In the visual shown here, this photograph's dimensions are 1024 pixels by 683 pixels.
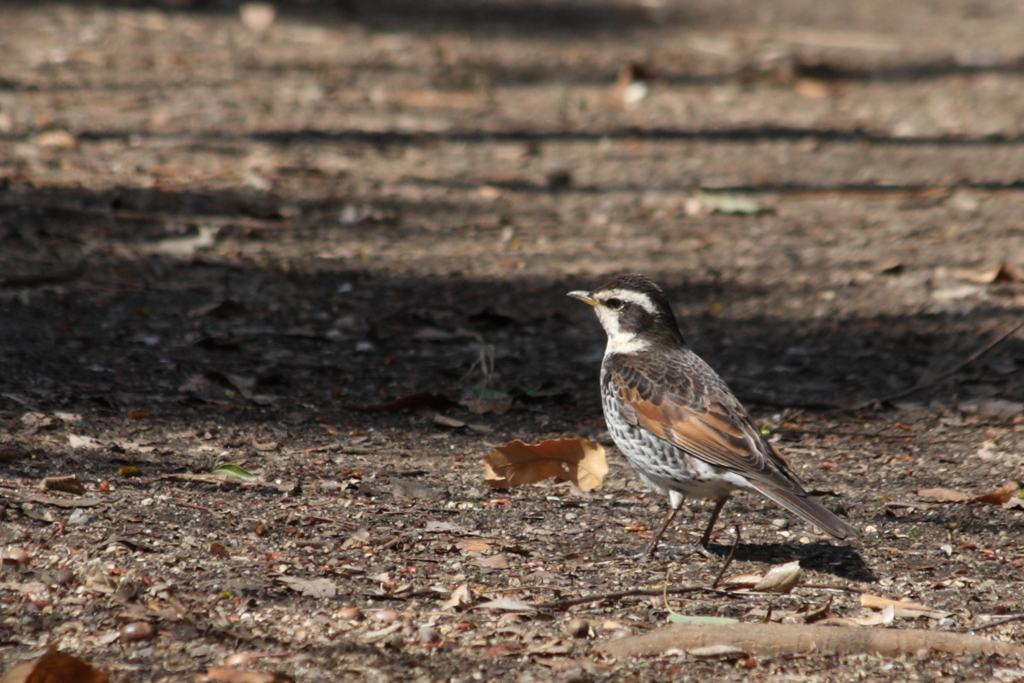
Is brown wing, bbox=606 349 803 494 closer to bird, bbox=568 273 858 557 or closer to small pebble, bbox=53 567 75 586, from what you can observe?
bird, bbox=568 273 858 557

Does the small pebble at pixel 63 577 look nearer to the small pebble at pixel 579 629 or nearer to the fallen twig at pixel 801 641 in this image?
the small pebble at pixel 579 629

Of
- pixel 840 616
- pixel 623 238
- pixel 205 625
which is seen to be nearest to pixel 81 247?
pixel 623 238

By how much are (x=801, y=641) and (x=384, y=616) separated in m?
1.47

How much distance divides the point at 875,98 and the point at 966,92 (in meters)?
1.17

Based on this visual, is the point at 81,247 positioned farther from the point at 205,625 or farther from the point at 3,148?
the point at 205,625

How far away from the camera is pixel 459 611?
4516 millimetres

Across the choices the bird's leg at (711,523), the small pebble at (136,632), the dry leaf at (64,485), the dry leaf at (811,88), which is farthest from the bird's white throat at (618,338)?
the dry leaf at (811,88)

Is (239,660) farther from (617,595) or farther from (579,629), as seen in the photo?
(617,595)

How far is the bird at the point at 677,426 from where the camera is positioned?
5.10m

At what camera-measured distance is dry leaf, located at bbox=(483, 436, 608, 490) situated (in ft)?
18.8

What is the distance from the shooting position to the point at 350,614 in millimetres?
4359

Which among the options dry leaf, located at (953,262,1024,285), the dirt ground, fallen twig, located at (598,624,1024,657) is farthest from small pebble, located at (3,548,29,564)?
dry leaf, located at (953,262,1024,285)

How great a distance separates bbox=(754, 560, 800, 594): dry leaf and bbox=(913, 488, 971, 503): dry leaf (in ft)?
4.22

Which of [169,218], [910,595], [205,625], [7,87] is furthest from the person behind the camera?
[7,87]
